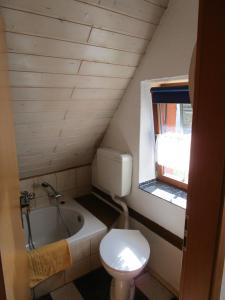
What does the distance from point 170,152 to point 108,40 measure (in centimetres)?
109

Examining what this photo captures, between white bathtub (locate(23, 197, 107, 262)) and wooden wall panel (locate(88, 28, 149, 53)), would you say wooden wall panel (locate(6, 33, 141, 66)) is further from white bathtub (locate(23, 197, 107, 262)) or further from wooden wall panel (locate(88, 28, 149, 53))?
white bathtub (locate(23, 197, 107, 262))

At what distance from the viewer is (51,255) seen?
1.84 meters

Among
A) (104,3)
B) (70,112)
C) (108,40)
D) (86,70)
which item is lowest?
(70,112)

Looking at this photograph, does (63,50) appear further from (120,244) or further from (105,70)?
(120,244)

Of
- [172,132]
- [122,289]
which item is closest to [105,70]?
[172,132]

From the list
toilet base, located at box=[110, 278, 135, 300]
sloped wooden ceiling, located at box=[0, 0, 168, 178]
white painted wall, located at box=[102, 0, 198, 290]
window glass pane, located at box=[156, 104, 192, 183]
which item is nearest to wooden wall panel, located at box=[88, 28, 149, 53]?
sloped wooden ceiling, located at box=[0, 0, 168, 178]

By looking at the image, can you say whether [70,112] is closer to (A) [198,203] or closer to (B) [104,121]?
(B) [104,121]

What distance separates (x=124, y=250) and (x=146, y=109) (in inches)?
48.7

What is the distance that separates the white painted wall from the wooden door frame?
937 mm

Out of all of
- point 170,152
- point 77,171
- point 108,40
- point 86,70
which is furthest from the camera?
point 77,171

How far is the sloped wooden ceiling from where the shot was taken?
1213mm

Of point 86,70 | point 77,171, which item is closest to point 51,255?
point 77,171

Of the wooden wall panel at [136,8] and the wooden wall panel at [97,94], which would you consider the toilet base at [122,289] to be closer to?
the wooden wall panel at [97,94]

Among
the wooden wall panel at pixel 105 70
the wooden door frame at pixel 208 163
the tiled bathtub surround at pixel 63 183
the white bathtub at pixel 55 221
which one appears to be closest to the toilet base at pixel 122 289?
the white bathtub at pixel 55 221
